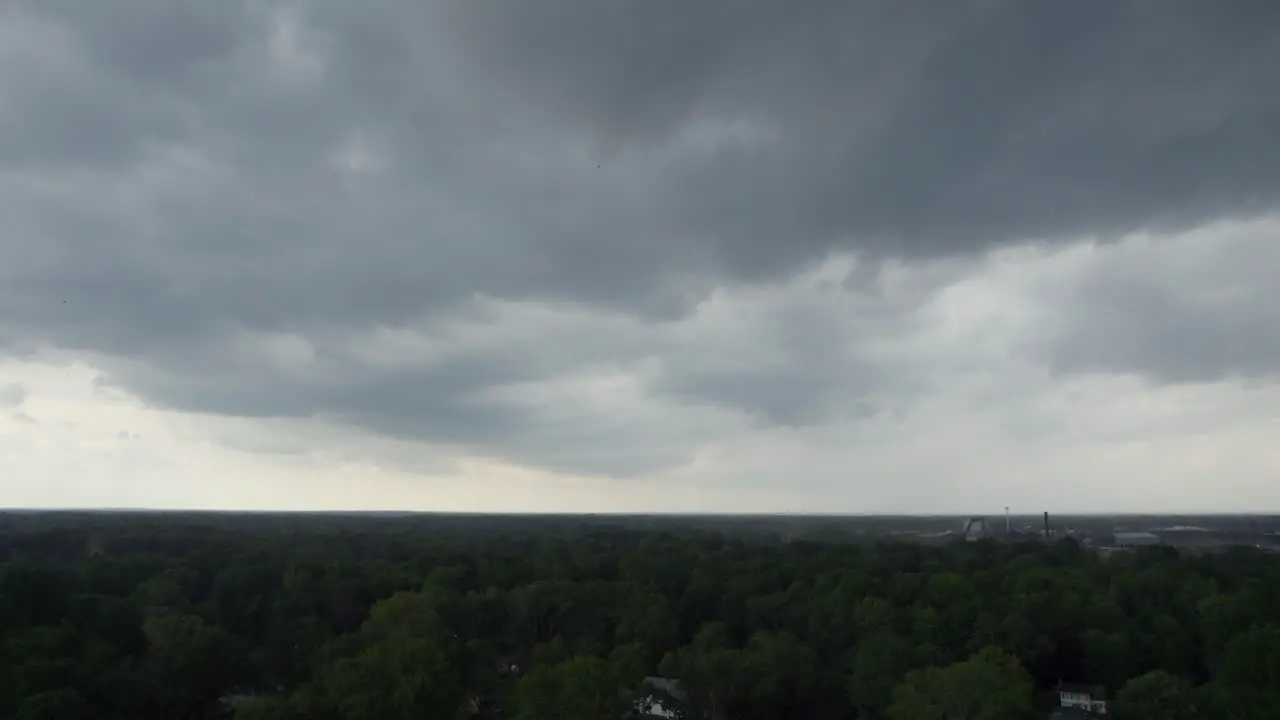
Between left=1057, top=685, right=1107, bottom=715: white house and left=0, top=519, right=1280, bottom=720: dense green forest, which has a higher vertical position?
left=0, top=519, right=1280, bottom=720: dense green forest

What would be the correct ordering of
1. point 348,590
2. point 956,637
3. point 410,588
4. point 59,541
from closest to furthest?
point 956,637, point 348,590, point 410,588, point 59,541

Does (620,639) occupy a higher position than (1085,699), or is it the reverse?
(620,639)

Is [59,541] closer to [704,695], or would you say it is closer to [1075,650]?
[704,695]

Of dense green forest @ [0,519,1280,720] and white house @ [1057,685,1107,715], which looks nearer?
dense green forest @ [0,519,1280,720]

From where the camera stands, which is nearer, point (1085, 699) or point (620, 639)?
point (1085, 699)

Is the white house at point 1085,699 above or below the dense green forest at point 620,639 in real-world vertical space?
below

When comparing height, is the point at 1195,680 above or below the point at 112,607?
below

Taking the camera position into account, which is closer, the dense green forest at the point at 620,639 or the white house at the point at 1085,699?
the dense green forest at the point at 620,639

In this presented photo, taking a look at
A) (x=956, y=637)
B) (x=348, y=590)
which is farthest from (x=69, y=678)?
(x=956, y=637)
